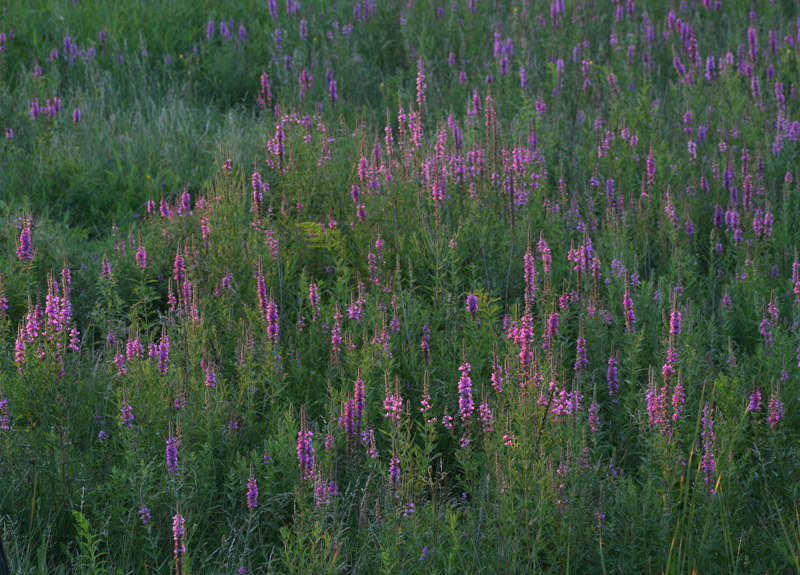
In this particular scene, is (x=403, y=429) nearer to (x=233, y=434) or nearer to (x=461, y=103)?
(x=233, y=434)

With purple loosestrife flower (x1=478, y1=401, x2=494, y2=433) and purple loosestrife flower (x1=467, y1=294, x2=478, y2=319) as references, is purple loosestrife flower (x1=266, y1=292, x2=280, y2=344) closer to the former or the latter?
purple loosestrife flower (x1=467, y1=294, x2=478, y2=319)

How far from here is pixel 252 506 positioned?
301 cm

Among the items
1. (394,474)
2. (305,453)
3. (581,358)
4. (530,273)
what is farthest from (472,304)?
(305,453)

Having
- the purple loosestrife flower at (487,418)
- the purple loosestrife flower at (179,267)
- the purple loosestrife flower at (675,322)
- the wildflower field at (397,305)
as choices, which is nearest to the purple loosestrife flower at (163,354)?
the wildflower field at (397,305)

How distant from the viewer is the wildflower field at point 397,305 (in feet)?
10.0

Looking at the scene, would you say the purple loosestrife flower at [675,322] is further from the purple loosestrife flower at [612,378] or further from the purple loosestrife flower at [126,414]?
the purple loosestrife flower at [126,414]

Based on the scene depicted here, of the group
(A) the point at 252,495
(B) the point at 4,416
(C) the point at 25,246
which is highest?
(C) the point at 25,246

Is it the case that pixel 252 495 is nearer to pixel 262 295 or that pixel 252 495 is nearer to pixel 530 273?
pixel 262 295

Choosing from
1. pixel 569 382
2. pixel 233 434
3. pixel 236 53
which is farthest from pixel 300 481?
pixel 236 53

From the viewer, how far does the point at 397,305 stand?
4211 mm

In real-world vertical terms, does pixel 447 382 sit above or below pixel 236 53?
below

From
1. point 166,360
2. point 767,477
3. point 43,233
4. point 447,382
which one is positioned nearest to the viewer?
point 767,477

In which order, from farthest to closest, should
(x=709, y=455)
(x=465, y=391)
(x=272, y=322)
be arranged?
(x=272, y=322) < (x=465, y=391) < (x=709, y=455)

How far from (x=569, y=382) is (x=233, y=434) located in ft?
5.25
